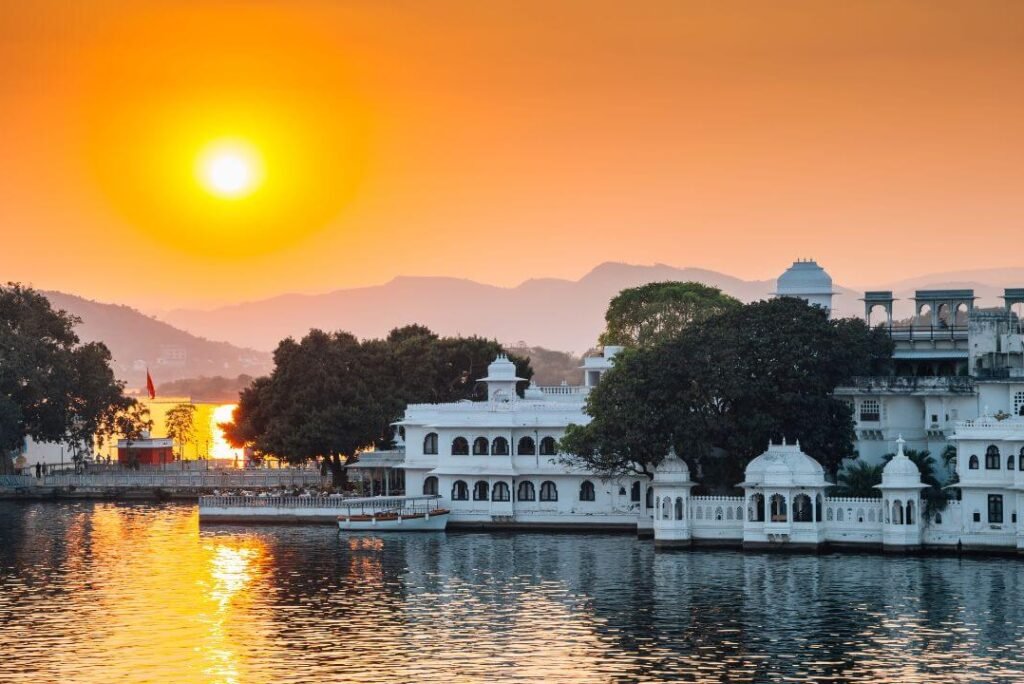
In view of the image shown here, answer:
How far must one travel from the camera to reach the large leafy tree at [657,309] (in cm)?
14238

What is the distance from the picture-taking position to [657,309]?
146 m

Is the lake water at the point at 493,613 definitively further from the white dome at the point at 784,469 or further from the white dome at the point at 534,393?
the white dome at the point at 534,393

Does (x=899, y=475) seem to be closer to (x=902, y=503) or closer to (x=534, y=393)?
(x=902, y=503)

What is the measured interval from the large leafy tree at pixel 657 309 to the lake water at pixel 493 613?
161ft

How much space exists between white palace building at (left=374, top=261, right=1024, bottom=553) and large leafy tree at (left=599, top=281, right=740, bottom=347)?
25.0m

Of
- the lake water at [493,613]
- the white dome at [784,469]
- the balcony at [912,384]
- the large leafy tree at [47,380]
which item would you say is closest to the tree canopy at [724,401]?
the balcony at [912,384]

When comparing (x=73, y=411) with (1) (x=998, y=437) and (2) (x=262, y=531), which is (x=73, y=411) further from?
(1) (x=998, y=437)

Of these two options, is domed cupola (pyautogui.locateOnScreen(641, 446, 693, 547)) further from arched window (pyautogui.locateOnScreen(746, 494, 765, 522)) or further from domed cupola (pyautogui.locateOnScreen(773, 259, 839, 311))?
domed cupola (pyautogui.locateOnScreen(773, 259, 839, 311))

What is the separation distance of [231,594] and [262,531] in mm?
25967

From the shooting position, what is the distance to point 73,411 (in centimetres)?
13750

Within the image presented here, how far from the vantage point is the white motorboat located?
9994 centimetres

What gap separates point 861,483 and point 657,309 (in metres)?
58.2

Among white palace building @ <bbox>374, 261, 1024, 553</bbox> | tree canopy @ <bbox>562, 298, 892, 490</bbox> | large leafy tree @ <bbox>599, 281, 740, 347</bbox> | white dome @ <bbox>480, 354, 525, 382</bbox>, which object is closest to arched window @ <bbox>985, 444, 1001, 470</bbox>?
white palace building @ <bbox>374, 261, 1024, 553</bbox>

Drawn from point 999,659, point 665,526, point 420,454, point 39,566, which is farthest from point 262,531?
point 999,659
